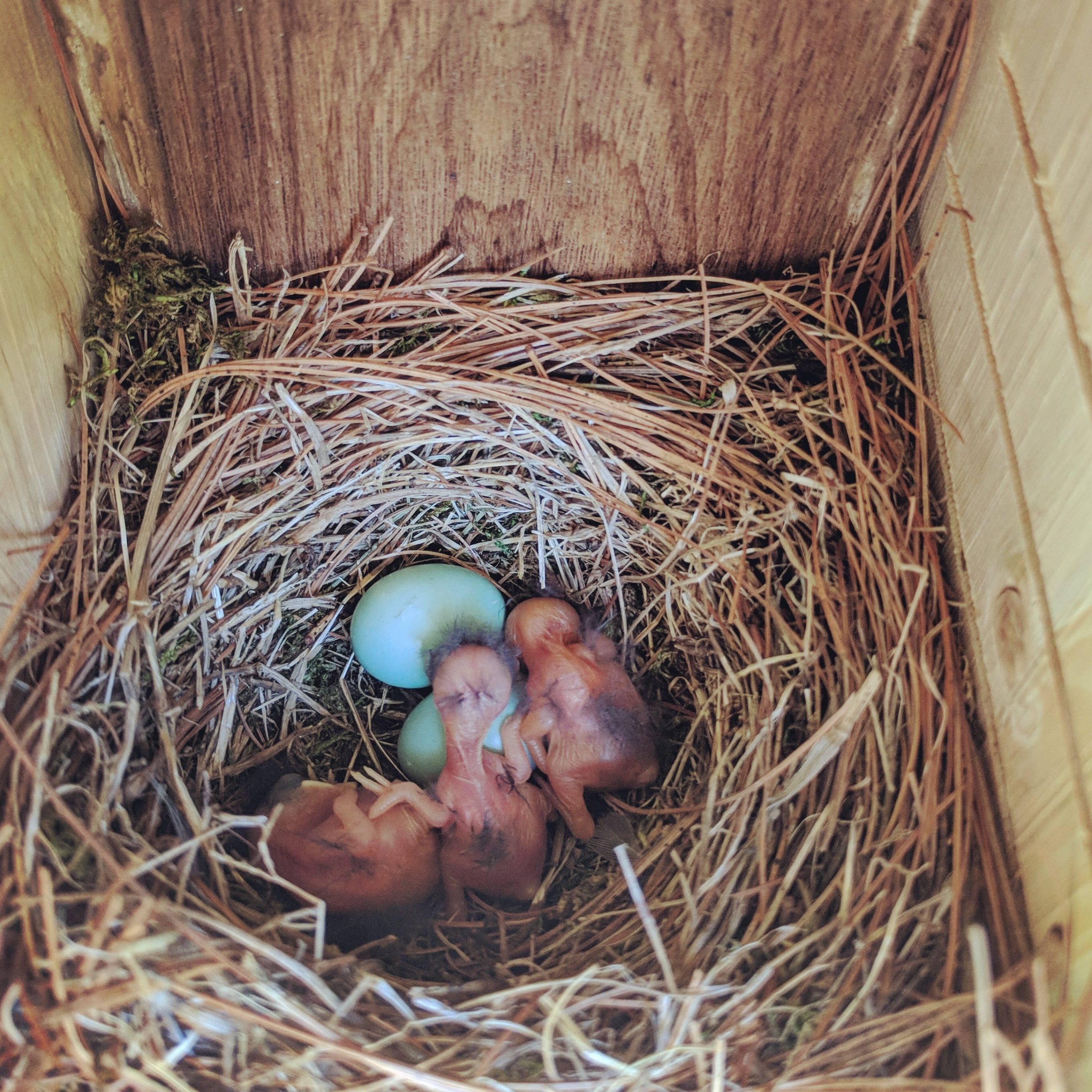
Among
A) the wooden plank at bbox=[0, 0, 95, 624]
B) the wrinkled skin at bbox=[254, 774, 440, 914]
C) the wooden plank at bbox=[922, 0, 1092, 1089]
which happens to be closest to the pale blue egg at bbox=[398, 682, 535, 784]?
the wrinkled skin at bbox=[254, 774, 440, 914]

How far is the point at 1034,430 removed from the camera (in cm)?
94

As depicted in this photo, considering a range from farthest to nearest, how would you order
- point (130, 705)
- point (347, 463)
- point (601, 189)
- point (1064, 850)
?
point (347, 463) → point (601, 189) → point (130, 705) → point (1064, 850)

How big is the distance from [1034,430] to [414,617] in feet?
2.89

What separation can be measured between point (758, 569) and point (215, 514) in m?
0.77

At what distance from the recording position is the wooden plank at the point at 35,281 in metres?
1.05

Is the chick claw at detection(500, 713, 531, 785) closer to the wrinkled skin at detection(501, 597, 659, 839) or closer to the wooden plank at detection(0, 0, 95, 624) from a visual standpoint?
the wrinkled skin at detection(501, 597, 659, 839)

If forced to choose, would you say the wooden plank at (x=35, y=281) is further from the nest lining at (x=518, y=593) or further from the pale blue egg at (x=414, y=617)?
the pale blue egg at (x=414, y=617)

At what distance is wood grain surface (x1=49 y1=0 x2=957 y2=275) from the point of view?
1.08 metres

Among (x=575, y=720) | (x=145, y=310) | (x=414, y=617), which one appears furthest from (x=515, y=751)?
(x=145, y=310)

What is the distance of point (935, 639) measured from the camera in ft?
3.66

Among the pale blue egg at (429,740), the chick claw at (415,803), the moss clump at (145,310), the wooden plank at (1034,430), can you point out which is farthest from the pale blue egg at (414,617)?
the wooden plank at (1034,430)

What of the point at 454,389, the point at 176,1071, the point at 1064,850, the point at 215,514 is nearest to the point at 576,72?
the point at 454,389

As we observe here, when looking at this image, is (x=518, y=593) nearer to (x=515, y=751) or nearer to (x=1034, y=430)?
(x=515, y=751)

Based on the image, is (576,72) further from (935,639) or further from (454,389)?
(935,639)
